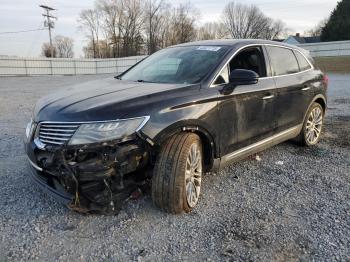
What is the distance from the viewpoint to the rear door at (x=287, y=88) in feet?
15.6

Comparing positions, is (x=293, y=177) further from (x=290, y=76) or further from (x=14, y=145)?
(x=14, y=145)

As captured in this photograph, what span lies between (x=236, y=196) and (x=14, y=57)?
32700 millimetres

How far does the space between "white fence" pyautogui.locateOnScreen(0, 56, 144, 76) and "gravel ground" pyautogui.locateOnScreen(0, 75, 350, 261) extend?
30301mm

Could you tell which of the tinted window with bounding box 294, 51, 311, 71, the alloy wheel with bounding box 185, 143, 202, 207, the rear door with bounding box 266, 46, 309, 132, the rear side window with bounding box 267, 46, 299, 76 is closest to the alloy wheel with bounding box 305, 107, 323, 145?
the rear door with bounding box 266, 46, 309, 132

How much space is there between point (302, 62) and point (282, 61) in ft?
2.40

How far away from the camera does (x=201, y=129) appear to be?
141 inches

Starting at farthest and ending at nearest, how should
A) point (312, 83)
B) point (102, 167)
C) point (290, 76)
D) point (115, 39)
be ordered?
point (115, 39)
point (312, 83)
point (290, 76)
point (102, 167)

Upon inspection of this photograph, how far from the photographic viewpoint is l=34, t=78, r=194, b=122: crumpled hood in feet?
10.2

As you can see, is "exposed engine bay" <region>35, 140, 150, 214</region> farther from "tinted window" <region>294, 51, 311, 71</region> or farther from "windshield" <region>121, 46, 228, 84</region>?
"tinted window" <region>294, 51, 311, 71</region>

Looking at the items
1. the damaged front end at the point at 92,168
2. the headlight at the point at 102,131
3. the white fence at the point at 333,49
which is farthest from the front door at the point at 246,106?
the white fence at the point at 333,49

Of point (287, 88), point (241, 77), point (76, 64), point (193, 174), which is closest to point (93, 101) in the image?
point (193, 174)

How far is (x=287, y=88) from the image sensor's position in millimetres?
4863

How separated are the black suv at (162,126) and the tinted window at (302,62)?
2.86ft

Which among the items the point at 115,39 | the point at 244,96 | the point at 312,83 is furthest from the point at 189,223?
the point at 115,39
